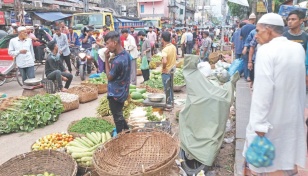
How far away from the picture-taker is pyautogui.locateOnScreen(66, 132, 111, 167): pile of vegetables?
336cm

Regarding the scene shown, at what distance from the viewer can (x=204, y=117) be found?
3.36 m

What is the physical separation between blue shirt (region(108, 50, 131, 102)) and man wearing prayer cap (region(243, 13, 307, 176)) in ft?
6.64

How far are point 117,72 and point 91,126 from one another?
1.43m

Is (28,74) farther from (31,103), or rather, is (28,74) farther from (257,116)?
(257,116)

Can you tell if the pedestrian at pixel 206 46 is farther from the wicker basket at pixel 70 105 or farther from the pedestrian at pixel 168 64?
the wicker basket at pixel 70 105

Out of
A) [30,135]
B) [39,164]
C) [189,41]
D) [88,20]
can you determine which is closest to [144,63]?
[30,135]

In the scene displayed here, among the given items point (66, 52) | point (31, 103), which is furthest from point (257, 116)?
point (66, 52)

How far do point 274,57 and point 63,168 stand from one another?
8.87ft

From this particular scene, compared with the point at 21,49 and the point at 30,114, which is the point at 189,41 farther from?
the point at 30,114

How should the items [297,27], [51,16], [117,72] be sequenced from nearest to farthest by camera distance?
[117,72] → [297,27] → [51,16]

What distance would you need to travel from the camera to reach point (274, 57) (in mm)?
1995

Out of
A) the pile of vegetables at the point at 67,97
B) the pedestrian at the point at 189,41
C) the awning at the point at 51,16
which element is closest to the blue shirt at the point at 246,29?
the pile of vegetables at the point at 67,97

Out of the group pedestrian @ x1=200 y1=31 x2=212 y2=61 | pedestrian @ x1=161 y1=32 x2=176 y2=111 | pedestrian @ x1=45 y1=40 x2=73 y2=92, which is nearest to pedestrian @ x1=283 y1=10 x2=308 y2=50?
pedestrian @ x1=161 y1=32 x2=176 y2=111

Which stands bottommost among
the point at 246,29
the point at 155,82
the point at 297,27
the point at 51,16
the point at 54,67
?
the point at 155,82
